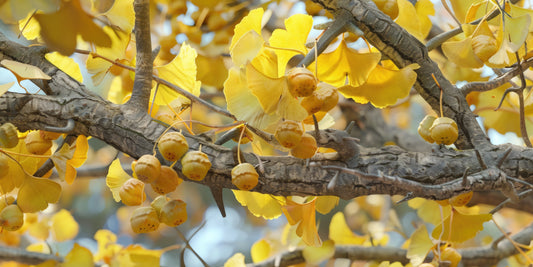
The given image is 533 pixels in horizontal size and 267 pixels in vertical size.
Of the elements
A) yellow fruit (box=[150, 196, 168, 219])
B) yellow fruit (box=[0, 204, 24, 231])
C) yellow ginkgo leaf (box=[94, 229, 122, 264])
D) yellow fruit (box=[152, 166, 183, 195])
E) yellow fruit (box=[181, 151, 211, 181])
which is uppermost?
yellow fruit (box=[181, 151, 211, 181])

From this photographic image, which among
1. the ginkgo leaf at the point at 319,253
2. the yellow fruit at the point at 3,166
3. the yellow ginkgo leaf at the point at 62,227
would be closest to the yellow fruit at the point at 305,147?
the yellow fruit at the point at 3,166

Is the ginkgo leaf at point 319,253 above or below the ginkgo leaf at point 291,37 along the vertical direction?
below

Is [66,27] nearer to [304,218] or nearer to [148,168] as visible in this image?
[148,168]

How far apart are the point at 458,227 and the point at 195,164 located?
392mm

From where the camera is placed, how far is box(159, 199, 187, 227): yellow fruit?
19.9 inches

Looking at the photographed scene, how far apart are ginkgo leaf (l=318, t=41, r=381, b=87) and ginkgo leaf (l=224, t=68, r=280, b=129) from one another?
109mm

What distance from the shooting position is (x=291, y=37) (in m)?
0.54

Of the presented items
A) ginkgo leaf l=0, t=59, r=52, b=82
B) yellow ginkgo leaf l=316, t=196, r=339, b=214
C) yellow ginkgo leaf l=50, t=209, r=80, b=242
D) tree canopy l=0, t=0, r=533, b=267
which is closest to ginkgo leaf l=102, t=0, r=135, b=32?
tree canopy l=0, t=0, r=533, b=267

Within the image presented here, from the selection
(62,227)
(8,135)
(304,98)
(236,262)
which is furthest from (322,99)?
(62,227)

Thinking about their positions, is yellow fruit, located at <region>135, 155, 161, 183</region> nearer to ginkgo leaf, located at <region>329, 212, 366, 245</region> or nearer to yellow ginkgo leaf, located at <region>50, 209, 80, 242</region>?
ginkgo leaf, located at <region>329, 212, 366, 245</region>

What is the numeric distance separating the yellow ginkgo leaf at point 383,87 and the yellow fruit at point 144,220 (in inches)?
9.6

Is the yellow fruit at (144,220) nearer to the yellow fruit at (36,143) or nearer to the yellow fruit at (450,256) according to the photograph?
the yellow fruit at (36,143)

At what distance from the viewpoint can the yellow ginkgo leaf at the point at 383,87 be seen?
535 millimetres

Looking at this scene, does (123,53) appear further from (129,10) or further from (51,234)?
(51,234)
